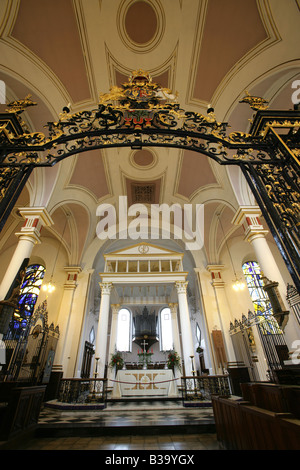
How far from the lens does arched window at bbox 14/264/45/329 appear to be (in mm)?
9859

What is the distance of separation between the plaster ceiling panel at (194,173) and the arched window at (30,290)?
336 inches

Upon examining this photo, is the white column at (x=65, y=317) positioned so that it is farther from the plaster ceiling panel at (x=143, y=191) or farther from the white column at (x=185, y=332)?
the white column at (x=185, y=332)

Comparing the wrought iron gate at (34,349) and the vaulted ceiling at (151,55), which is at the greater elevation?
the vaulted ceiling at (151,55)

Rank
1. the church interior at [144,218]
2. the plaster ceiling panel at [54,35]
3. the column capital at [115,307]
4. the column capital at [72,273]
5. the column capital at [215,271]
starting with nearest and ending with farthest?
the church interior at [144,218] → the plaster ceiling panel at [54,35] → the column capital at [72,273] → the column capital at [215,271] → the column capital at [115,307]

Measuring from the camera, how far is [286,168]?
97.8 inches

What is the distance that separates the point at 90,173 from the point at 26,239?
13.2 ft

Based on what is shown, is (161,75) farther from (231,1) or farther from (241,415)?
(241,415)

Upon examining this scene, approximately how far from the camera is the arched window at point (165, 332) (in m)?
14.9

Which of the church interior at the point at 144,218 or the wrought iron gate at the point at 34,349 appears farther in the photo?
the wrought iron gate at the point at 34,349

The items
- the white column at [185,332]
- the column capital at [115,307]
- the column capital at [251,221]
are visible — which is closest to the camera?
the column capital at [251,221]

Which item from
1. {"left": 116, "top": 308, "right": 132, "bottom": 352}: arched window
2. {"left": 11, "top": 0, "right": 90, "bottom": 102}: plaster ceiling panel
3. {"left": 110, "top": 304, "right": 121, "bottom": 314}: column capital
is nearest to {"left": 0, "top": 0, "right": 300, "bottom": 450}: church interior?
{"left": 11, "top": 0, "right": 90, "bottom": 102}: plaster ceiling panel

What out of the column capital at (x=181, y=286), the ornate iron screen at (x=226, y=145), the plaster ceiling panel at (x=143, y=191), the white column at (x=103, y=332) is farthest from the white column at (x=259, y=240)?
the white column at (x=103, y=332)

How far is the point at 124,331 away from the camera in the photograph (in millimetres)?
15617

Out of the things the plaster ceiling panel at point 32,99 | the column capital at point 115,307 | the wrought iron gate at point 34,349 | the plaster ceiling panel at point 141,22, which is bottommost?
the wrought iron gate at point 34,349
